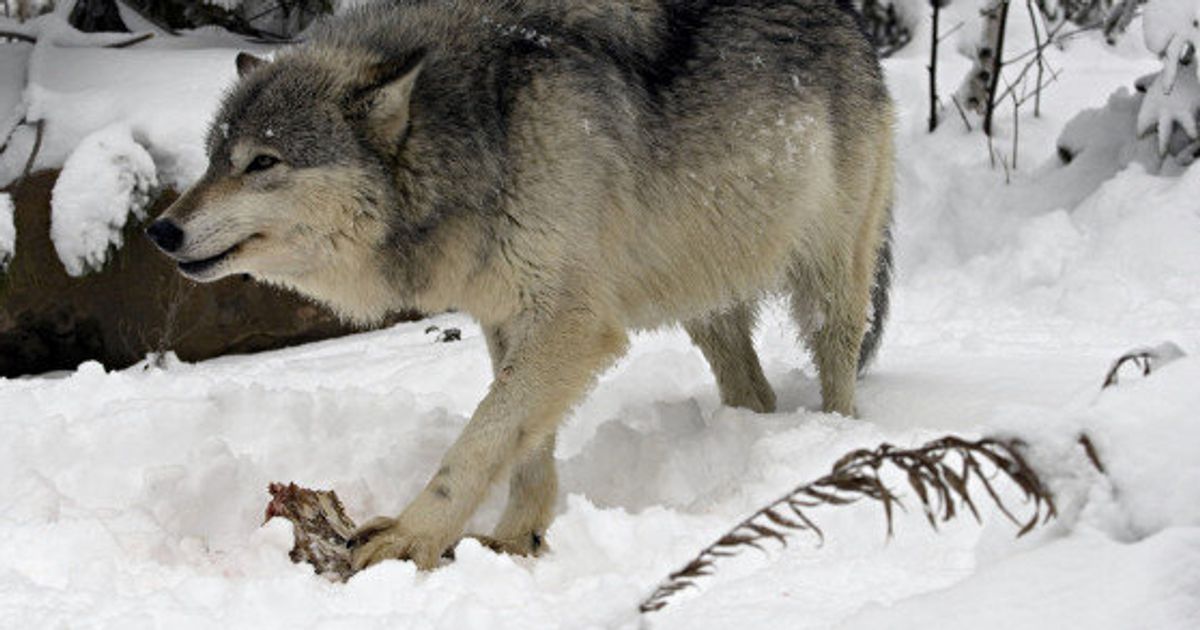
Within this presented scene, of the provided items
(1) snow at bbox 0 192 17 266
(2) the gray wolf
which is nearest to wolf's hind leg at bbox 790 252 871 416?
(2) the gray wolf

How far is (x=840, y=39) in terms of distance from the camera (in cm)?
505

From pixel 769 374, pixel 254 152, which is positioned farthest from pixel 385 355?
pixel 254 152

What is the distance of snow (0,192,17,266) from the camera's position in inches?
255

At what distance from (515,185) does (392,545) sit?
1086 millimetres

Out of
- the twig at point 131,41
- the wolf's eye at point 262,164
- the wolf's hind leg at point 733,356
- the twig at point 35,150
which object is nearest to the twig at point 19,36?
the twig at point 131,41

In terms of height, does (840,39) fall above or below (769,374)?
above

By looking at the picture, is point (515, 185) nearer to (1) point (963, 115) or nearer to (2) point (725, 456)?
(2) point (725, 456)

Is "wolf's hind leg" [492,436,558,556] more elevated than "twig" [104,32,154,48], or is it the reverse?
"wolf's hind leg" [492,436,558,556]

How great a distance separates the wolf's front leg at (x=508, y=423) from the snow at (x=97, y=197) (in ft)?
12.0

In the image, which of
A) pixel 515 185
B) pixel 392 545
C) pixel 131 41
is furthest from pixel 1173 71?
pixel 131 41

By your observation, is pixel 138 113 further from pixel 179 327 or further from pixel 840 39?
pixel 840 39

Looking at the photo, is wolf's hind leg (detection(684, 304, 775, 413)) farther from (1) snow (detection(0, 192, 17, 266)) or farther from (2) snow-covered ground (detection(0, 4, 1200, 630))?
(1) snow (detection(0, 192, 17, 266))

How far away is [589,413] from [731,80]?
1444 millimetres

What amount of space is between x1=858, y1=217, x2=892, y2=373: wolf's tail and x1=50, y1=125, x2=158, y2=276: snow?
3.79 meters
